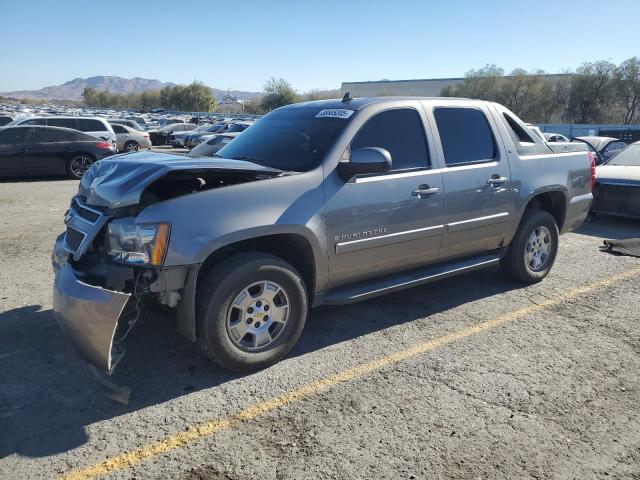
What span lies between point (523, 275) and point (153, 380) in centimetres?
398

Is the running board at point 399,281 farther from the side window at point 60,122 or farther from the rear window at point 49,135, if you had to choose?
the side window at point 60,122

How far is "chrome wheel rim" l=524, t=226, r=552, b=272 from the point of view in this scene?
5465 millimetres

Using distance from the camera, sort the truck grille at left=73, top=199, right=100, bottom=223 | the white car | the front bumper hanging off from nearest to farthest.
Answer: the front bumper hanging off < the truck grille at left=73, top=199, right=100, bottom=223 < the white car

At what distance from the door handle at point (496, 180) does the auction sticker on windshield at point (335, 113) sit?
1.61 metres

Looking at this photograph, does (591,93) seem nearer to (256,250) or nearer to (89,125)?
(89,125)

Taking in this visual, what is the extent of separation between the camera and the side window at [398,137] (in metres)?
4.11

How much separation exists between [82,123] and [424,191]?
649 inches

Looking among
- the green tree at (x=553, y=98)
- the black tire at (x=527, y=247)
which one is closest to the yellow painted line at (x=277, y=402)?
the black tire at (x=527, y=247)

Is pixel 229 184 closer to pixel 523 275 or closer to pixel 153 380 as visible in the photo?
pixel 153 380

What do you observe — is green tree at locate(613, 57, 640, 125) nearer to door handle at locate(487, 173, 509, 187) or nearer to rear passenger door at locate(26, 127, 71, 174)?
rear passenger door at locate(26, 127, 71, 174)

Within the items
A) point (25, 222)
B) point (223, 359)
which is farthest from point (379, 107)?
point (25, 222)

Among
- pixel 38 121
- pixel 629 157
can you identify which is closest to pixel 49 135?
pixel 38 121

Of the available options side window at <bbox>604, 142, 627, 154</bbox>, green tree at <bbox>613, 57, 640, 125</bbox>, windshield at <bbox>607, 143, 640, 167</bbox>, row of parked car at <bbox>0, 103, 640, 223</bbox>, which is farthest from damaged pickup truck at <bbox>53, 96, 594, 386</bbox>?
green tree at <bbox>613, 57, 640, 125</bbox>

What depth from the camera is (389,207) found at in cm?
404
